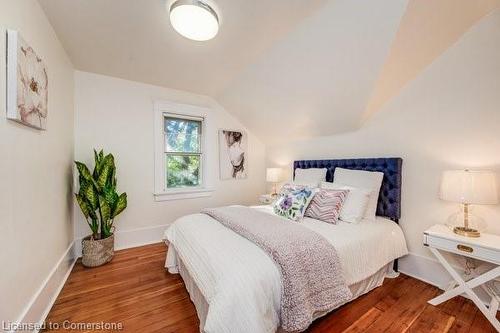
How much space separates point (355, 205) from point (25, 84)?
9.01ft

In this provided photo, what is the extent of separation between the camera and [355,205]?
2.21 meters

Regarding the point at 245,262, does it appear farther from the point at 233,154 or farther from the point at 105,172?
the point at 233,154

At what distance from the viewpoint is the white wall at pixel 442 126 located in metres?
1.79

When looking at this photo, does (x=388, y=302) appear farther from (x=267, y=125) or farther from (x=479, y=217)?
(x=267, y=125)

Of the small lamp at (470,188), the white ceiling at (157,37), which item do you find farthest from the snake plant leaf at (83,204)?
the small lamp at (470,188)

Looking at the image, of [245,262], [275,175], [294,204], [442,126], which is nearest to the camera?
[245,262]

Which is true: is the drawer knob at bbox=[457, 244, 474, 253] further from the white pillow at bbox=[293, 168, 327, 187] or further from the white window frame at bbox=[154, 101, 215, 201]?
the white window frame at bbox=[154, 101, 215, 201]

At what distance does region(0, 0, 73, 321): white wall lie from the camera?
1203mm

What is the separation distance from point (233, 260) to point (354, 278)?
3.29 feet

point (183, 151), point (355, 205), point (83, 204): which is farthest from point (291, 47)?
point (83, 204)

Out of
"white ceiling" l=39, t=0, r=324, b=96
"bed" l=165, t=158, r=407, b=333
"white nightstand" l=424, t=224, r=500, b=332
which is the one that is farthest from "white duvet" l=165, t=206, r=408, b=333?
"white ceiling" l=39, t=0, r=324, b=96

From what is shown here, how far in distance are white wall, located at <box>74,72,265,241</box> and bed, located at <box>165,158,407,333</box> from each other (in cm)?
111

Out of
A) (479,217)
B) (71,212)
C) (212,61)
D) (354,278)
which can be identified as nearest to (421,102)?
(479,217)

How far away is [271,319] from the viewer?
48.7 inches
